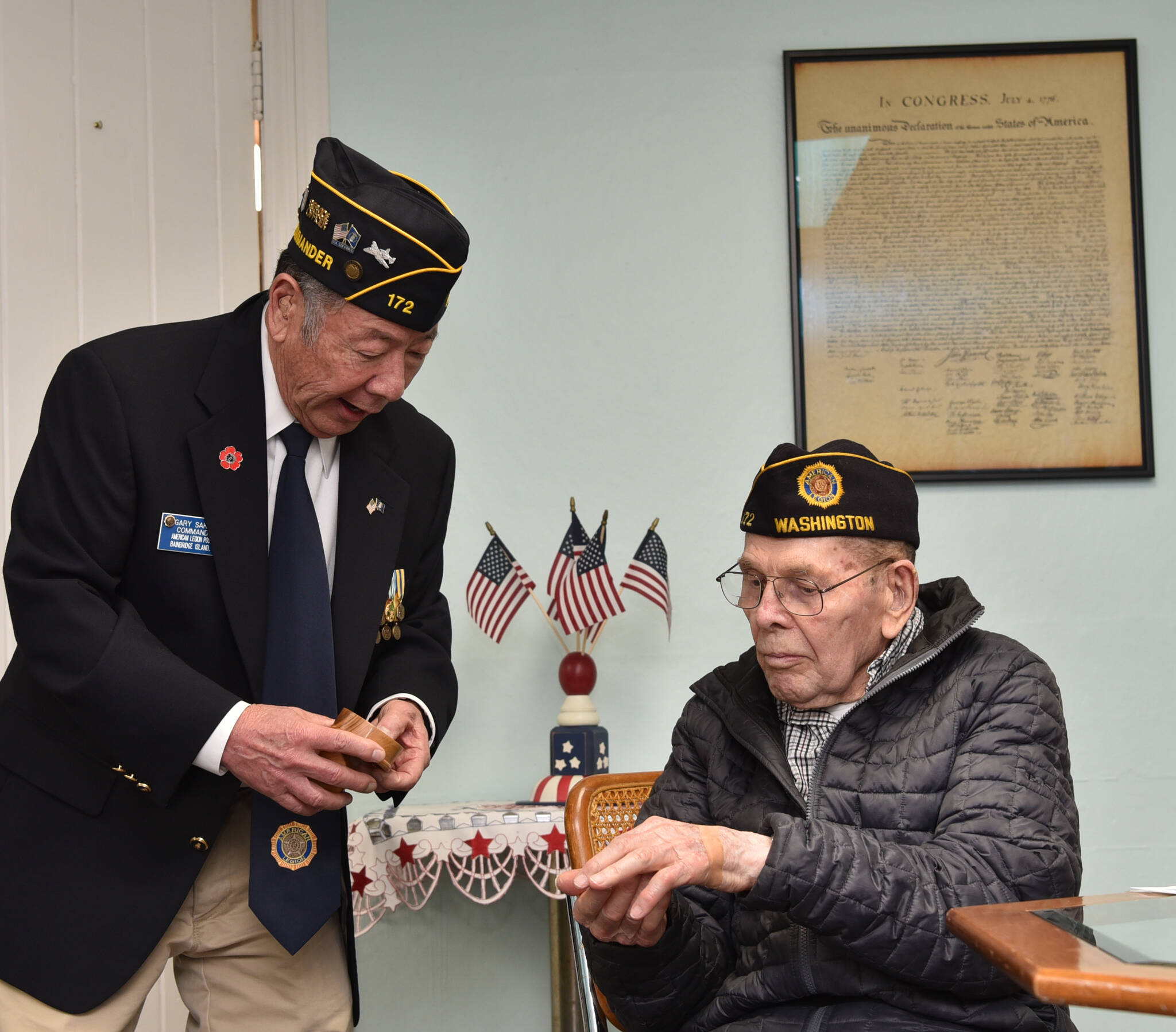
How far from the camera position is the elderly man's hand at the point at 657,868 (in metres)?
1.33

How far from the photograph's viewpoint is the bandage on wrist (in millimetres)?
1373

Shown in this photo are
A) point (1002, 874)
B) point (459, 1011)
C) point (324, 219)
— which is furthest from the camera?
point (459, 1011)

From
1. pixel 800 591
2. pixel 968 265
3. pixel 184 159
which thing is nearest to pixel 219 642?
pixel 800 591

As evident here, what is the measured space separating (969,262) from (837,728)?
1947mm

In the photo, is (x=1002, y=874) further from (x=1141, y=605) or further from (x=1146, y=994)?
(x=1141, y=605)

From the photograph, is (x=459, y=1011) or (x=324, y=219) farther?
(x=459, y=1011)

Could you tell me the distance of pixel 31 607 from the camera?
59.0 inches

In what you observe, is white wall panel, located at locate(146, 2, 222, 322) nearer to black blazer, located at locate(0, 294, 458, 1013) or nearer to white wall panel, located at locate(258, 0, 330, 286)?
white wall panel, located at locate(258, 0, 330, 286)

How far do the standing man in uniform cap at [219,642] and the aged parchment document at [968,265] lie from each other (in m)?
1.79

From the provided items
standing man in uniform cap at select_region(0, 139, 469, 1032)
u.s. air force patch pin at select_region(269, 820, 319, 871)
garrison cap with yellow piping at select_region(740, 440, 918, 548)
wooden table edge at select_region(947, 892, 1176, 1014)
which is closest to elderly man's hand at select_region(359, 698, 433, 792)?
standing man in uniform cap at select_region(0, 139, 469, 1032)

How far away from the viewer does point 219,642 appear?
1.62m

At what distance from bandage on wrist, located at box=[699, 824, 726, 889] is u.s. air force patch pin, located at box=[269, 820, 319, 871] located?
0.61 m

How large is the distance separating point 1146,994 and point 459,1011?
258 cm

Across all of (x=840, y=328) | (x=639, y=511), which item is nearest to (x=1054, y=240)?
(x=840, y=328)
